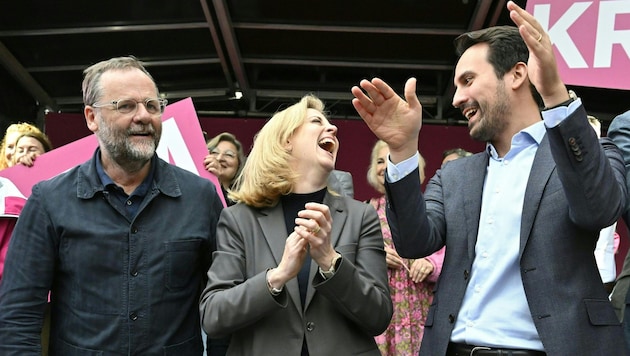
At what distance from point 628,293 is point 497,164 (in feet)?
1.73

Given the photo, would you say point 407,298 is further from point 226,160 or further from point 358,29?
point 358,29

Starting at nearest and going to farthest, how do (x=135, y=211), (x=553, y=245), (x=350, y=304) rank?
(x=553, y=245)
(x=350, y=304)
(x=135, y=211)

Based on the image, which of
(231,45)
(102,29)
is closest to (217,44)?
(231,45)

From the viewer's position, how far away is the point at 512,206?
2.07m

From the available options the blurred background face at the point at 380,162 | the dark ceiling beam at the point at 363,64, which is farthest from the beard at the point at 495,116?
the dark ceiling beam at the point at 363,64

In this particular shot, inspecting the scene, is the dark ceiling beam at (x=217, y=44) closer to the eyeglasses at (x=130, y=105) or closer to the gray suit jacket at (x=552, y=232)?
the eyeglasses at (x=130, y=105)

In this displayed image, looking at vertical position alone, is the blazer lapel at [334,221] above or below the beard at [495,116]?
below

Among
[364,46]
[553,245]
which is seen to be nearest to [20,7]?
[364,46]

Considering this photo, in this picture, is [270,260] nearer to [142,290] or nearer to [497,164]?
[142,290]

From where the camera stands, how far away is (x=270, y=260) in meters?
2.28

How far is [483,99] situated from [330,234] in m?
0.59

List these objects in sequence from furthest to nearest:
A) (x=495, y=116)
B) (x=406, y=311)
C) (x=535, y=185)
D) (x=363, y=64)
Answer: (x=363, y=64) → (x=406, y=311) → (x=495, y=116) → (x=535, y=185)

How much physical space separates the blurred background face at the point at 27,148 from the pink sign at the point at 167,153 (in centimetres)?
45

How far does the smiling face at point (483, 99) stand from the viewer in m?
2.16
